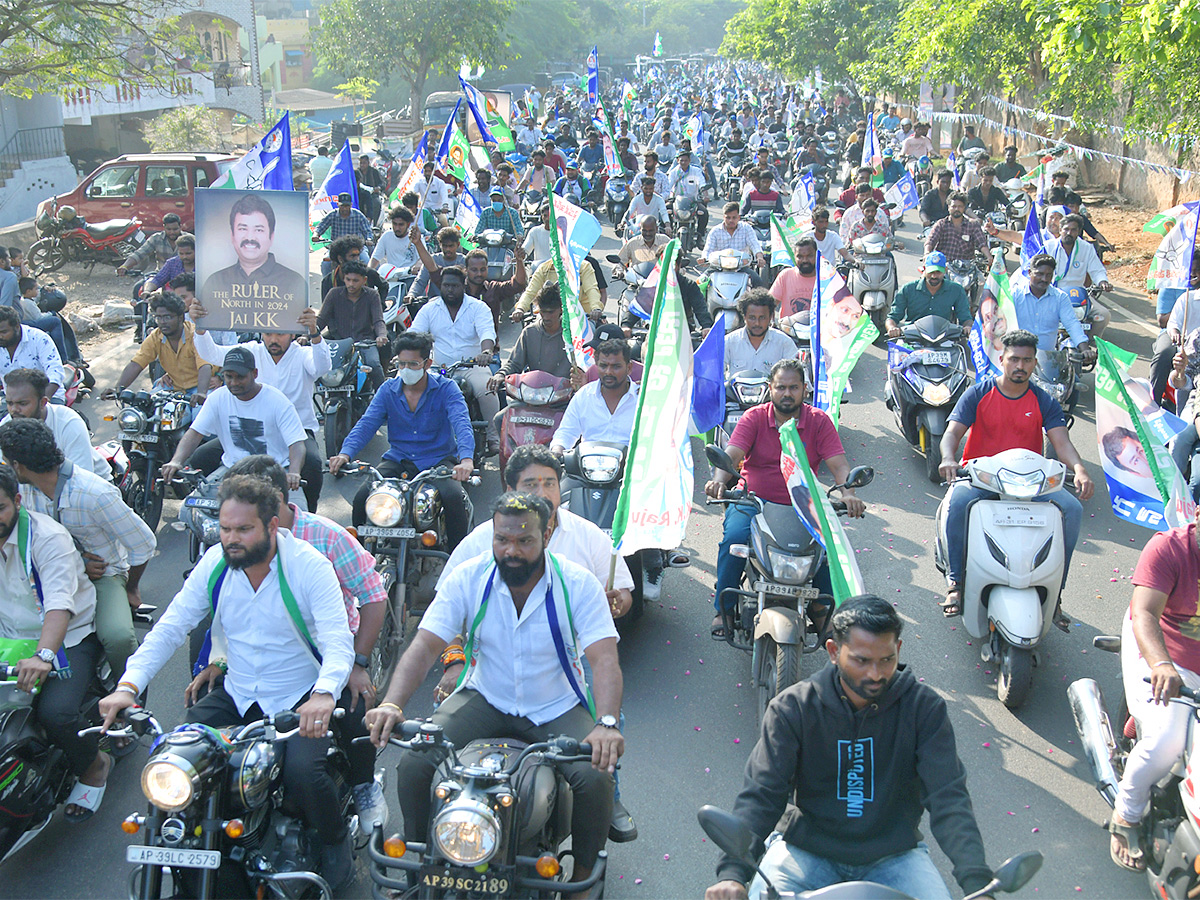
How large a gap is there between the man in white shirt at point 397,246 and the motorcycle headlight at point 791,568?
870cm

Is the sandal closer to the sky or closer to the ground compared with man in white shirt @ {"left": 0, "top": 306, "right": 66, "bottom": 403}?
closer to the ground

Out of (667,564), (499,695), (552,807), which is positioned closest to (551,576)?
(499,695)

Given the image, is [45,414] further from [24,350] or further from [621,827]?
[621,827]

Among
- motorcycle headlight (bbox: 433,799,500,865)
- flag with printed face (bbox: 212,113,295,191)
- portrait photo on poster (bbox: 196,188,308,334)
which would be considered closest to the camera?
motorcycle headlight (bbox: 433,799,500,865)

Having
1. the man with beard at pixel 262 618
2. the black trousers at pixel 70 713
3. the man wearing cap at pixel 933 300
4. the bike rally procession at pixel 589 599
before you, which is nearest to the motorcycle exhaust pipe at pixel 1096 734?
the bike rally procession at pixel 589 599

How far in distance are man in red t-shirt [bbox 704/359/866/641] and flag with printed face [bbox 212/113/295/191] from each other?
238 inches

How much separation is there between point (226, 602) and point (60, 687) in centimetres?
100

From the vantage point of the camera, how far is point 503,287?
484 inches

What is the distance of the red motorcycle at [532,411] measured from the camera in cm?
839

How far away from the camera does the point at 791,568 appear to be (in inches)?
228

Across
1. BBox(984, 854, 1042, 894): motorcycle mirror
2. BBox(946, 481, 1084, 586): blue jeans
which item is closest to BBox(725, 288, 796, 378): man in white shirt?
BBox(946, 481, 1084, 586): blue jeans

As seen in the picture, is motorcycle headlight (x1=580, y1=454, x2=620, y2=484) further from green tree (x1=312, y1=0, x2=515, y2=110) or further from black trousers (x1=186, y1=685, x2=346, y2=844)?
green tree (x1=312, y1=0, x2=515, y2=110)

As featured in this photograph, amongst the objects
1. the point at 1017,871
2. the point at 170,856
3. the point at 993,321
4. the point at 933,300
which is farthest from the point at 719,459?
the point at 933,300

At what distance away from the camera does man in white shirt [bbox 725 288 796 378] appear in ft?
30.5
